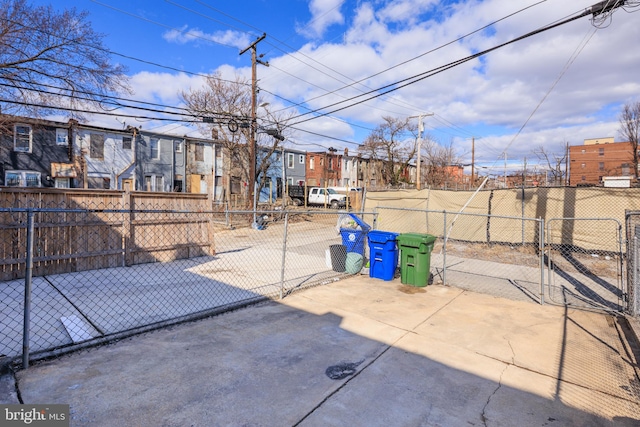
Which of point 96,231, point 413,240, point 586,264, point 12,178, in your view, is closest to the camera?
point 413,240

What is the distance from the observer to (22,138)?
2186 cm

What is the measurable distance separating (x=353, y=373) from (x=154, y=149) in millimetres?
28698

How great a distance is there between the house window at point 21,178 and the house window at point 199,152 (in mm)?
11181

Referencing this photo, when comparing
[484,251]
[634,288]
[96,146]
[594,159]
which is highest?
[594,159]

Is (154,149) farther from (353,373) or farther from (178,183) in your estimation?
(353,373)

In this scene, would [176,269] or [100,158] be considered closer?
[176,269]

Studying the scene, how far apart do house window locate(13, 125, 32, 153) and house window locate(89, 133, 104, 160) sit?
3389mm

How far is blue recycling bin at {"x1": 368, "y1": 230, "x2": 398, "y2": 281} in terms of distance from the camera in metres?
7.53

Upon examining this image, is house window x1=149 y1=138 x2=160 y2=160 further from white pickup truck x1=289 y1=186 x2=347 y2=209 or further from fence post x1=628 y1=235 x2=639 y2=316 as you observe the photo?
fence post x1=628 y1=235 x2=639 y2=316

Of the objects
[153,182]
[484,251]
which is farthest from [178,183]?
[484,251]

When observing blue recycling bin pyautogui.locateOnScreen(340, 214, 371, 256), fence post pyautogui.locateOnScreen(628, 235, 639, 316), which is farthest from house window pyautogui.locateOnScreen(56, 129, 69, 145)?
fence post pyautogui.locateOnScreen(628, 235, 639, 316)

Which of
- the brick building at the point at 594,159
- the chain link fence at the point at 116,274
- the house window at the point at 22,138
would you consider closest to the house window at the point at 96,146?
the house window at the point at 22,138

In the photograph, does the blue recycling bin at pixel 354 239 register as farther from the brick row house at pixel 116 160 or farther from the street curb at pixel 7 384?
the brick row house at pixel 116 160

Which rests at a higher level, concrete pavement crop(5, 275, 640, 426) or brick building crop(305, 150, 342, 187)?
brick building crop(305, 150, 342, 187)
